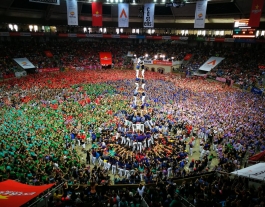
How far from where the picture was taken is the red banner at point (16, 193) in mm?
7648

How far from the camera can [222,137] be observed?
19.1m

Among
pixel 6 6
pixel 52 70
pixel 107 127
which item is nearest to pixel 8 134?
pixel 107 127

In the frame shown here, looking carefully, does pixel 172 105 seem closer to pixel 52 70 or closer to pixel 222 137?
pixel 222 137

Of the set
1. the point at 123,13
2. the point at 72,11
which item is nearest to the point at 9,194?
the point at 72,11

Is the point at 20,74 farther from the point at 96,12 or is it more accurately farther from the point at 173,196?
the point at 173,196

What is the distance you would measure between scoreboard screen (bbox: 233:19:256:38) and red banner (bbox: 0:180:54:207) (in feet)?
132

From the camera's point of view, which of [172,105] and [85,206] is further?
[172,105]

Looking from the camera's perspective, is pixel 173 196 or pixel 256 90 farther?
pixel 256 90

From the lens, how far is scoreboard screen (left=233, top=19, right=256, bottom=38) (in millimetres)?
37350

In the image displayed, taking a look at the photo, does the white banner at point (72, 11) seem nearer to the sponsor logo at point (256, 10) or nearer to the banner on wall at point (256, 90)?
the sponsor logo at point (256, 10)

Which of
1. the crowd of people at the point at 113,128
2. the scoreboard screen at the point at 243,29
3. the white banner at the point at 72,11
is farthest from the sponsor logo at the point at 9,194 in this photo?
the scoreboard screen at the point at 243,29

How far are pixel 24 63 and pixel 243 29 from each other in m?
43.3

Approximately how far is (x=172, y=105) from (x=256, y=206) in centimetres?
2094

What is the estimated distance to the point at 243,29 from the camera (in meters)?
39.4
